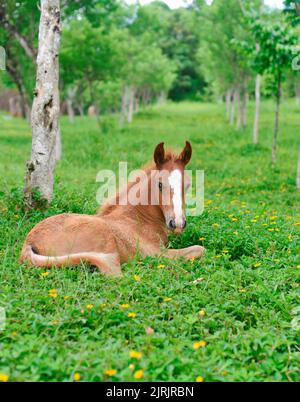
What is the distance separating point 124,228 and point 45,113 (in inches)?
117

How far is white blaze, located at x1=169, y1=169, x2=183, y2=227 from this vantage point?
6336 mm

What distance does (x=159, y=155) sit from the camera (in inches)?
264

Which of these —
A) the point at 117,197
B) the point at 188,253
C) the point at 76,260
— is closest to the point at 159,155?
the point at 117,197

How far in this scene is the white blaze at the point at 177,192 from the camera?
6336 mm

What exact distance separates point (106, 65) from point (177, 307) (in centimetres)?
2500

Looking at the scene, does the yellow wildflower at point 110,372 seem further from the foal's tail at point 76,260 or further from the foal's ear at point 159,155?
the foal's ear at point 159,155

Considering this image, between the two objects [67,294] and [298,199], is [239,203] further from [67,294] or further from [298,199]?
[67,294]

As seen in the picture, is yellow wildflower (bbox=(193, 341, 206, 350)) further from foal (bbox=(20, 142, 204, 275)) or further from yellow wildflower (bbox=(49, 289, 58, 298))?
foal (bbox=(20, 142, 204, 275))

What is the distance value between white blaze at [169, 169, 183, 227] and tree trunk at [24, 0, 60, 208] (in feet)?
9.04

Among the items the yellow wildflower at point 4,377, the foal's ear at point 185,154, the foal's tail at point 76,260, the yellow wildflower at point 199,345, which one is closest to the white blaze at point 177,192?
the foal's ear at point 185,154

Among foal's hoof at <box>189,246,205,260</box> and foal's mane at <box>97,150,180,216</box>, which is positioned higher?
foal's mane at <box>97,150,180,216</box>

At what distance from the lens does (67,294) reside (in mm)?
5199

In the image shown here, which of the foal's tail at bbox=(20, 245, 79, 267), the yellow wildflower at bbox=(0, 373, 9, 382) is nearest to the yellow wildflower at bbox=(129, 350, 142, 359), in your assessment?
the yellow wildflower at bbox=(0, 373, 9, 382)

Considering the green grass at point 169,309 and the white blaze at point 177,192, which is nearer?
the green grass at point 169,309
